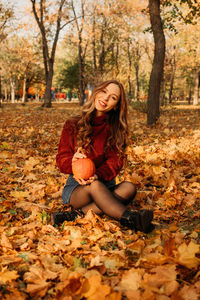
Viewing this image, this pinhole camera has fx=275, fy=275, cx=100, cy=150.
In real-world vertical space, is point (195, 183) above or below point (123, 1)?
below

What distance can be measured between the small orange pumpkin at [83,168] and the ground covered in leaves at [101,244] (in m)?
0.38

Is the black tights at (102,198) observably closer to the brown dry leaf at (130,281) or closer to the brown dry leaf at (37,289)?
the brown dry leaf at (130,281)

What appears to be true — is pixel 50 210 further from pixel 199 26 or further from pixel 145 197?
pixel 199 26

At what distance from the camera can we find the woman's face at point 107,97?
290cm

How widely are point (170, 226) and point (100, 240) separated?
0.68 meters

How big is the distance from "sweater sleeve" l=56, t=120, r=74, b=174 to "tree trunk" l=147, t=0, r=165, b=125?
633 cm

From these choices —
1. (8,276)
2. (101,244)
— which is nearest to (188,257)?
(101,244)

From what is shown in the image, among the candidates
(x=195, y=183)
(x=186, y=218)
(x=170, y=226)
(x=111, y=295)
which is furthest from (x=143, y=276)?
(x=195, y=183)

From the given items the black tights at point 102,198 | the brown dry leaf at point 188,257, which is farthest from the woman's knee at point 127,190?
the brown dry leaf at point 188,257

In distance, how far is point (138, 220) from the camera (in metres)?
2.36

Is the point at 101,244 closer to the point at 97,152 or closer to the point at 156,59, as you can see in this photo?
the point at 97,152

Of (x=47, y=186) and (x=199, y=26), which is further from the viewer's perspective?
(x=199, y=26)

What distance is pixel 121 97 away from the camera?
3029 mm

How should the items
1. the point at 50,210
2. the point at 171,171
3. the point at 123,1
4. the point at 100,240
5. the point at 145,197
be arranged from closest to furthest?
→ the point at 100,240
the point at 50,210
the point at 145,197
the point at 171,171
the point at 123,1
